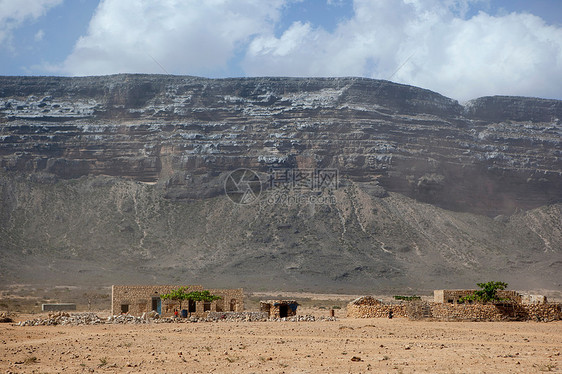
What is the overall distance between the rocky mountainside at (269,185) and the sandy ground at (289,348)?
47.7 m

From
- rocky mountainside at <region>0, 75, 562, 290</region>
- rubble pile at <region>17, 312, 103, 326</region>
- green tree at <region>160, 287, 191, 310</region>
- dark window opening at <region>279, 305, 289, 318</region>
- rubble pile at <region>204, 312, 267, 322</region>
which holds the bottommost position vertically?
rubble pile at <region>17, 312, 103, 326</region>

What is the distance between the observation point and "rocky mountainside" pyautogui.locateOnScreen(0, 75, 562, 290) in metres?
86.8

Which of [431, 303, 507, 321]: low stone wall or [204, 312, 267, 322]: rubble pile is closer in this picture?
[431, 303, 507, 321]: low stone wall

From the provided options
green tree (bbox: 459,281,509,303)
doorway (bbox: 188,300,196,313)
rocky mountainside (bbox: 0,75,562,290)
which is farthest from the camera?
rocky mountainside (bbox: 0,75,562,290)

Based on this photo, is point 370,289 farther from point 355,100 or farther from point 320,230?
point 355,100

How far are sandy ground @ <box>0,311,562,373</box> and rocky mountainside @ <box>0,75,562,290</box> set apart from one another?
157 ft

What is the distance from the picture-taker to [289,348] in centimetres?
2491

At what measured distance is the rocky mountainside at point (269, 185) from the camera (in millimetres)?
86750

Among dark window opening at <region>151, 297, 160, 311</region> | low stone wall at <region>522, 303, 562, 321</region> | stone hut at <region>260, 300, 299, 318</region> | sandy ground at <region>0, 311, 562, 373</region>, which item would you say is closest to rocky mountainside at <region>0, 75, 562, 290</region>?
dark window opening at <region>151, 297, 160, 311</region>

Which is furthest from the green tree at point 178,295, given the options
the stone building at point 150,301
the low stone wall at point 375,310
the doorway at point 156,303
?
the low stone wall at point 375,310

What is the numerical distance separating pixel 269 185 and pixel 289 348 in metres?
78.2

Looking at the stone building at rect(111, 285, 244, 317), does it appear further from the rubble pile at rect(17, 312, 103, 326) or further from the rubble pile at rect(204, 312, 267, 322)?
the rubble pile at rect(17, 312, 103, 326)

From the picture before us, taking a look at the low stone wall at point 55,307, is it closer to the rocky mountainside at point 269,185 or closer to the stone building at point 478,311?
the stone building at point 478,311

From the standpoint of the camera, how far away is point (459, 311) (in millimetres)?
34438
